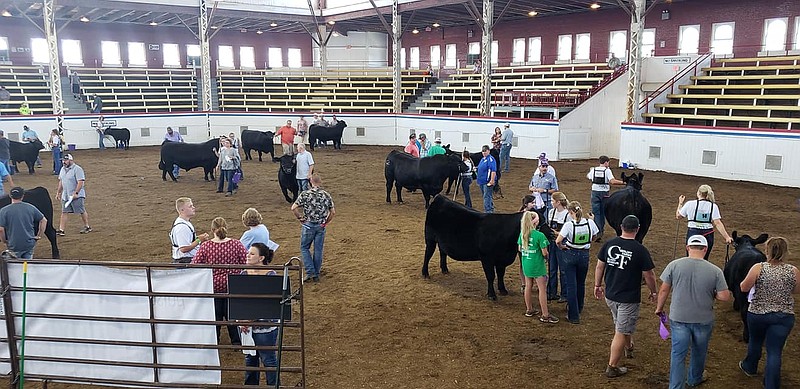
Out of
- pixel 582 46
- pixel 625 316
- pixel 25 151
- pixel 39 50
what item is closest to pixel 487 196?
pixel 625 316

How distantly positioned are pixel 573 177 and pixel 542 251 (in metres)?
12.1

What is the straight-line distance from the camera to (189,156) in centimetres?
1775

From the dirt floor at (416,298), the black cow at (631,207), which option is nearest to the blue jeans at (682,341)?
the dirt floor at (416,298)

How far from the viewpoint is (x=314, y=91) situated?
33219mm

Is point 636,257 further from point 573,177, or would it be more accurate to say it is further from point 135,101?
point 135,101

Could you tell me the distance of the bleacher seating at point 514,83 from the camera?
86.6 ft

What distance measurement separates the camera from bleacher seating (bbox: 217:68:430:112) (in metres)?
31.4

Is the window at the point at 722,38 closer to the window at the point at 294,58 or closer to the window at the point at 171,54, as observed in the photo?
the window at the point at 294,58

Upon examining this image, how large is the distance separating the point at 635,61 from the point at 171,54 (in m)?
28.2

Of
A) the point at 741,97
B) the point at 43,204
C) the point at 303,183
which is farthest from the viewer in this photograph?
the point at 741,97

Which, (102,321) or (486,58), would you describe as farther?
(486,58)

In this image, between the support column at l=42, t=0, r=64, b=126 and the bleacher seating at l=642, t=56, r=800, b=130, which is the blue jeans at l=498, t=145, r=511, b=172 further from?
the support column at l=42, t=0, r=64, b=126

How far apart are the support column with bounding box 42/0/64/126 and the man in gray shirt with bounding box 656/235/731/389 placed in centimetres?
2693

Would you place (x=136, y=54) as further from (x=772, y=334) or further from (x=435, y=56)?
(x=772, y=334)
